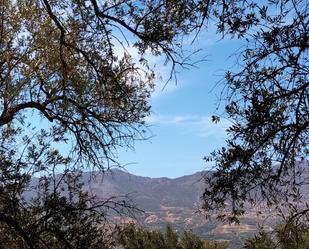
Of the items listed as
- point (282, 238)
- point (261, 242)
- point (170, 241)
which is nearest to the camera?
point (282, 238)

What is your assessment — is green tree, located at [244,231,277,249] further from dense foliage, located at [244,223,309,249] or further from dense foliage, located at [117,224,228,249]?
dense foliage, located at [117,224,228,249]

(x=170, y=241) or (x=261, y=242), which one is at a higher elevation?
(x=261, y=242)

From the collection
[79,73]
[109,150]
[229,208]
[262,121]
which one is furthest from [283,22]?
[79,73]

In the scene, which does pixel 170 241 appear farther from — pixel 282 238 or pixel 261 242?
pixel 282 238

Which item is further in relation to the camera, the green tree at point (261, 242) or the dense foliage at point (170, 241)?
the dense foliage at point (170, 241)

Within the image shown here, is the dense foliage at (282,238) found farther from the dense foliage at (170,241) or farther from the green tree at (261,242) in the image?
the dense foliage at (170,241)

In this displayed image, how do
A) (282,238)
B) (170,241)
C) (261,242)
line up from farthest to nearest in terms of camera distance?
1. (170,241)
2. (261,242)
3. (282,238)

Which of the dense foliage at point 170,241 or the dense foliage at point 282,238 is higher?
the dense foliage at point 282,238

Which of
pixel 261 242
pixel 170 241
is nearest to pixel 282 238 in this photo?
pixel 261 242

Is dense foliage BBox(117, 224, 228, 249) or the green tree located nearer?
the green tree

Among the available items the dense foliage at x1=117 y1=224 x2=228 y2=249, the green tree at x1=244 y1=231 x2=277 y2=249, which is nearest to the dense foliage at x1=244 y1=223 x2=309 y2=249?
the green tree at x1=244 y1=231 x2=277 y2=249

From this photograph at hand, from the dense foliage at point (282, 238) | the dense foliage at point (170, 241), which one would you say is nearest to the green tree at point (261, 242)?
the dense foliage at point (282, 238)

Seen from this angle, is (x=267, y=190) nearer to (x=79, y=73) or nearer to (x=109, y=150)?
(x=109, y=150)

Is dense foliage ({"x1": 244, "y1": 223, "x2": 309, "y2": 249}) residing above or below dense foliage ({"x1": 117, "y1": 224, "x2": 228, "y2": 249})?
above
